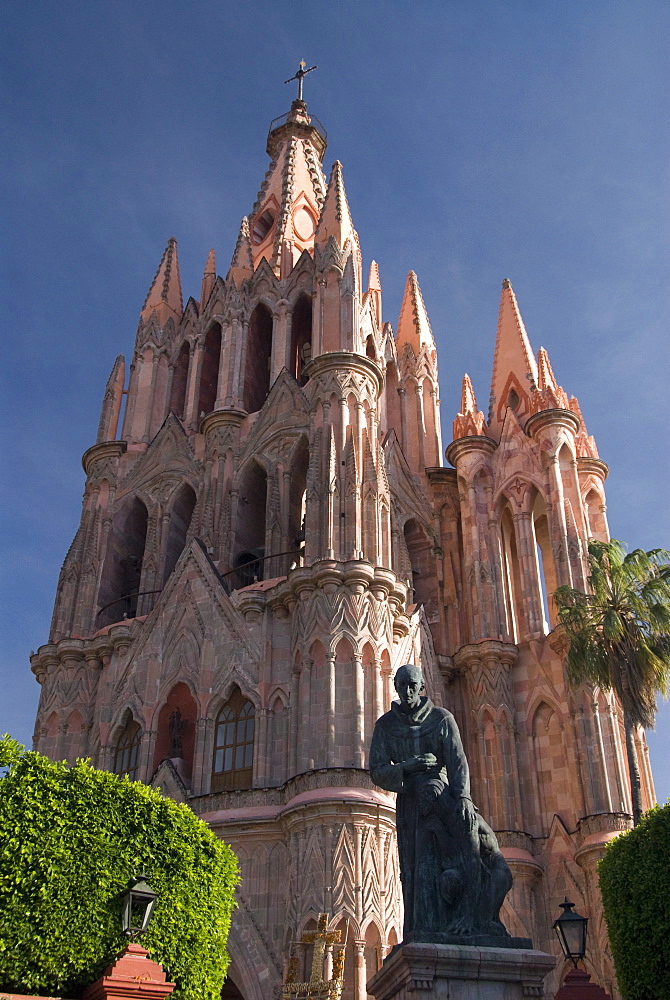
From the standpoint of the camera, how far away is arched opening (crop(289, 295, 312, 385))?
35250mm

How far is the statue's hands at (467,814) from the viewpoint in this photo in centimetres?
1049

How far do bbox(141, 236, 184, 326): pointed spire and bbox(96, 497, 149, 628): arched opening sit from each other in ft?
27.7

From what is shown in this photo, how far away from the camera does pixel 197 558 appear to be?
92.3 feet

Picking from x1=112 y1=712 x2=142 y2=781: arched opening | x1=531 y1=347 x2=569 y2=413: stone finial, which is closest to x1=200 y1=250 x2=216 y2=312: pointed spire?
x1=531 y1=347 x2=569 y2=413: stone finial

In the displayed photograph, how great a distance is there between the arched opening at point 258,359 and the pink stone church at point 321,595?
132 millimetres

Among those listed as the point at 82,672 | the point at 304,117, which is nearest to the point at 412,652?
the point at 82,672

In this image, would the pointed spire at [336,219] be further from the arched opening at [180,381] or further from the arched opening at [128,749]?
the arched opening at [128,749]

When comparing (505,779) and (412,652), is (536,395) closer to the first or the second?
(412,652)

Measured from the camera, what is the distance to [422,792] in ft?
35.3

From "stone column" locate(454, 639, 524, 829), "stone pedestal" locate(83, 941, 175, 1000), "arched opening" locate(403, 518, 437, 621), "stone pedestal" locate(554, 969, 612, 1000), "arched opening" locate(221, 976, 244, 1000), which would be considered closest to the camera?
"stone pedestal" locate(83, 941, 175, 1000)

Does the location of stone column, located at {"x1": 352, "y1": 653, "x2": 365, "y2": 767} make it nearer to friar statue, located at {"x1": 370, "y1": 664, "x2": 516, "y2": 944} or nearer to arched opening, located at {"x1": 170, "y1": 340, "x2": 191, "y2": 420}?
friar statue, located at {"x1": 370, "y1": 664, "x2": 516, "y2": 944}

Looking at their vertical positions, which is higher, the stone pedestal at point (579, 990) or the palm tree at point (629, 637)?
the palm tree at point (629, 637)

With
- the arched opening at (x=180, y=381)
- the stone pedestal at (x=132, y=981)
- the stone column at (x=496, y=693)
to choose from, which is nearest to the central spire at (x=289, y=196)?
the arched opening at (x=180, y=381)

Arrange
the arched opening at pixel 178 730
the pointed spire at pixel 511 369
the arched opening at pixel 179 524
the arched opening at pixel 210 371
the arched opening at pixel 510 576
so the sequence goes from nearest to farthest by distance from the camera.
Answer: the arched opening at pixel 178 730
the arched opening at pixel 510 576
the arched opening at pixel 179 524
the pointed spire at pixel 511 369
the arched opening at pixel 210 371
